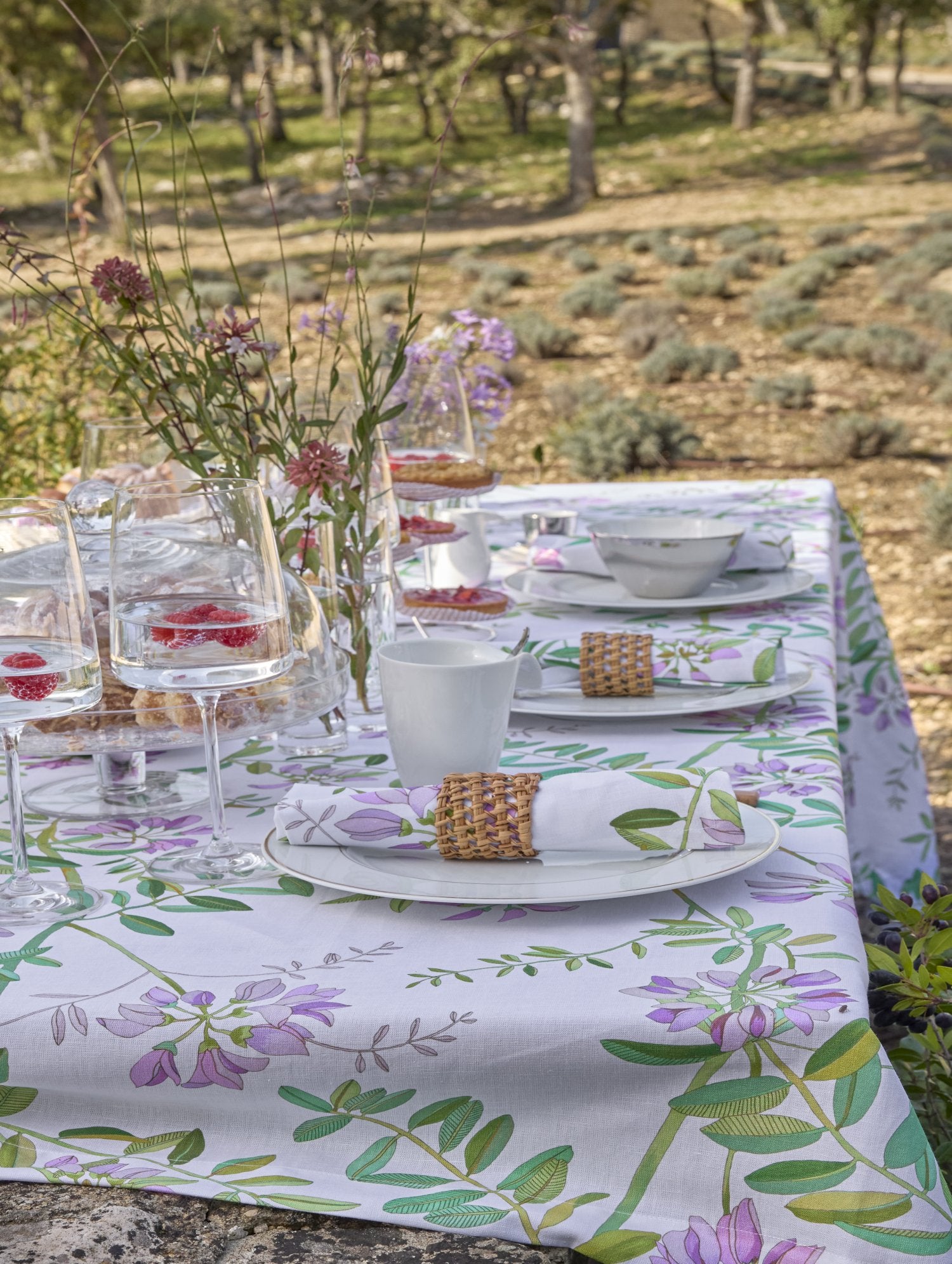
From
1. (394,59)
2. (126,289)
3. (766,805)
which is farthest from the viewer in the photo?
(394,59)

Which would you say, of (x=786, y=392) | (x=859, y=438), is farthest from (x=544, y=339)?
(x=859, y=438)

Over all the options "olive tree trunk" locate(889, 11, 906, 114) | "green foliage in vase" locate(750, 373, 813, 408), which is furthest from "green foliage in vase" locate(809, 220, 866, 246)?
"olive tree trunk" locate(889, 11, 906, 114)

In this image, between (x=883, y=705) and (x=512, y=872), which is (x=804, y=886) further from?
(x=883, y=705)

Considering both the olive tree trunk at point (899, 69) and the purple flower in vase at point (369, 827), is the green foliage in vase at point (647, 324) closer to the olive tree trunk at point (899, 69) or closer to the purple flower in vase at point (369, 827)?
the purple flower in vase at point (369, 827)

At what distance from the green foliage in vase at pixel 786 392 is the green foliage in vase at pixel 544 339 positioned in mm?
2913

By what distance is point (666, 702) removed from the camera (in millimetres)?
1620

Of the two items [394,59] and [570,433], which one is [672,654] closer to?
[570,433]

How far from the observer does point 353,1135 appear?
921 millimetres

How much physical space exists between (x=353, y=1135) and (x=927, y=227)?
19.1 meters

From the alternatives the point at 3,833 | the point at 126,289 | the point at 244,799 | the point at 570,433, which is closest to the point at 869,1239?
the point at 244,799

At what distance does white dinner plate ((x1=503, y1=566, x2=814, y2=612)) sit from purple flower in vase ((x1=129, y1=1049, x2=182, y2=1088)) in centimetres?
129

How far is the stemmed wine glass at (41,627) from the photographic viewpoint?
1.06 metres

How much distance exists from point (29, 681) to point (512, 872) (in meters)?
0.44

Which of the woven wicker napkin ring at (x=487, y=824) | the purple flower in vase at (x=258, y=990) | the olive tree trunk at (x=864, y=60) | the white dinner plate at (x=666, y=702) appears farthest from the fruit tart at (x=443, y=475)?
the olive tree trunk at (x=864, y=60)
